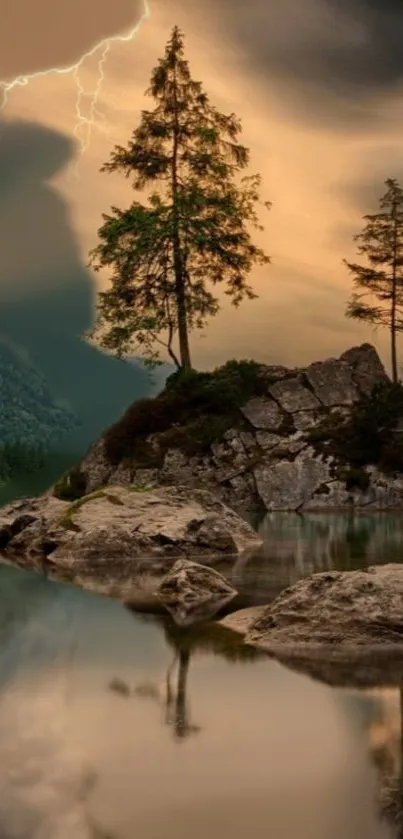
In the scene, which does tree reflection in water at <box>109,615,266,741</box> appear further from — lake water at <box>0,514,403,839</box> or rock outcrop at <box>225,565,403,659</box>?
rock outcrop at <box>225,565,403,659</box>

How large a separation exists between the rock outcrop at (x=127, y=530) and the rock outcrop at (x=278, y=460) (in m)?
15.2

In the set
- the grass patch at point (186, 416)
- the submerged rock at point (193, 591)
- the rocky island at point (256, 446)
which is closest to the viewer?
the submerged rock at point (193, 591)

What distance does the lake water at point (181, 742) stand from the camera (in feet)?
12.9

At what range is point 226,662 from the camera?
702 centimetres

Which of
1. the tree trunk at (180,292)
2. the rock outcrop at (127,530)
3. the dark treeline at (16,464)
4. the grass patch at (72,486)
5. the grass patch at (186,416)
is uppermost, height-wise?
the dark treeline at (16,464)

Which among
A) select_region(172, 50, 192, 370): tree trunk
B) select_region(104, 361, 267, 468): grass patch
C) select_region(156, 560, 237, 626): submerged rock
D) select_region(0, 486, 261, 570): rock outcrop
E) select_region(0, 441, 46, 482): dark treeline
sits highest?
select_region(0, 441, 46, 482): dark treeline

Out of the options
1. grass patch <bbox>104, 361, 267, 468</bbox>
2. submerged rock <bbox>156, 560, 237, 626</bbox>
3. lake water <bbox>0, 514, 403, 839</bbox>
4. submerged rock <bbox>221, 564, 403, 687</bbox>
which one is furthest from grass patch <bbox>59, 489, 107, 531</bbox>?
grass patch <bbox>104, 361, 267, 468</bbox>

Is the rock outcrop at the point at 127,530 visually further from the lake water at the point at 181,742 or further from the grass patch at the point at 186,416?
the grass patch at the point at 186,416

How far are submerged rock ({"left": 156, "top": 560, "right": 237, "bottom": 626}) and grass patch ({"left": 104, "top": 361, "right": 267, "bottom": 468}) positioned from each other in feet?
77.2

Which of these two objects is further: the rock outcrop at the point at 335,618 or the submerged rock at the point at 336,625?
the rock outcrop at the point at 335,618

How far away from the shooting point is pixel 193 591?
412 inches

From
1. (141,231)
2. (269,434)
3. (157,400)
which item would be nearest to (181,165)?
(141,231)

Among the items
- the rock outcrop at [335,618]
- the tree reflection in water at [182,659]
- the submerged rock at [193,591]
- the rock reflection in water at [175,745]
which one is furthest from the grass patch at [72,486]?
the rock reflection in water at [175,745]

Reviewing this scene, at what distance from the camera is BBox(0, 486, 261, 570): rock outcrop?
15.3 m
